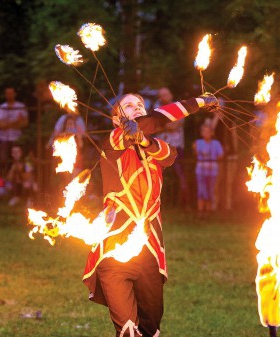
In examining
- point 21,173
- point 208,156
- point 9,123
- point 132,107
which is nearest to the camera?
point 132,107

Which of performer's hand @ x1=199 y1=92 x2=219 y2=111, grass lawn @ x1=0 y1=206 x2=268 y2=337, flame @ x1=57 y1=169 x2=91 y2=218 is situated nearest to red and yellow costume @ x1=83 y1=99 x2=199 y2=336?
flame @ x1=57 y1=169 x2=91 y2=218

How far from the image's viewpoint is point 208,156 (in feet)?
55.9

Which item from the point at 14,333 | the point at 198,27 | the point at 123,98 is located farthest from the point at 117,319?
the point at 198,27

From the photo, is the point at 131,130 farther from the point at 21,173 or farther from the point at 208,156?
the point at 21,173

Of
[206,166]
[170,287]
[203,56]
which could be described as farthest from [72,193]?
[206,166]

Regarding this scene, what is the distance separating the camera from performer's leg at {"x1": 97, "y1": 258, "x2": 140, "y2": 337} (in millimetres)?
6324

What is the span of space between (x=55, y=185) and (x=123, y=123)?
1059 cm

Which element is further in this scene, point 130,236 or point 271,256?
point 130,236

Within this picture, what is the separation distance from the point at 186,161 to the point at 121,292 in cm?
1097

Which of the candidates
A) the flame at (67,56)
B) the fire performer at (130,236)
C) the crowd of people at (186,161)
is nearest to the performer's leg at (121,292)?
the fire performer at (130,236)

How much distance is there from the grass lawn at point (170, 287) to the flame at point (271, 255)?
2.51m

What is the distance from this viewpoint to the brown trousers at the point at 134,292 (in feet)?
20.8

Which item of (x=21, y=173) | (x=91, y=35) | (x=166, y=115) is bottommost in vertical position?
(x=21, y=173)

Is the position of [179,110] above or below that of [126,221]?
above
